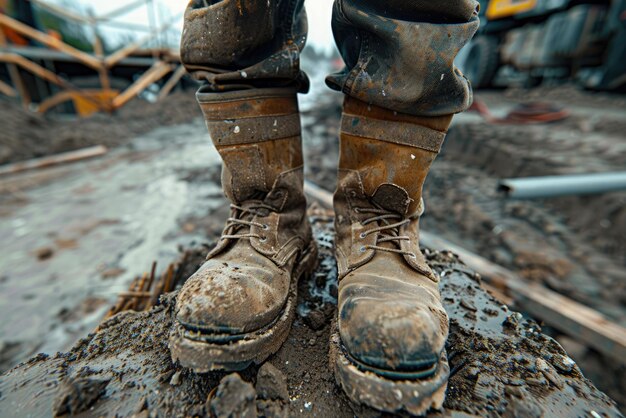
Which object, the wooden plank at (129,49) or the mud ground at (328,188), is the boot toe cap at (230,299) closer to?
the mud ground at (328,188)

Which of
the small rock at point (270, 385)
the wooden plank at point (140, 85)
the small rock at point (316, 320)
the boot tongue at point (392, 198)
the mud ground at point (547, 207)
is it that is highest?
the boot tongue at point (392, 198)

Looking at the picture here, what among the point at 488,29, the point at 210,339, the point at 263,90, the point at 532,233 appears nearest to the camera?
the point at 210,339

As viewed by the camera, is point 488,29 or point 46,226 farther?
point 488,29

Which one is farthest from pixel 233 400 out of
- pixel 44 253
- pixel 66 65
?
pixel 66 65

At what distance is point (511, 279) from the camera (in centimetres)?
176

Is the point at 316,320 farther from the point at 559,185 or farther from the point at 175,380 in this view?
the point at 559,185

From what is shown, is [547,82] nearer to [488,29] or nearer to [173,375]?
[488,29]

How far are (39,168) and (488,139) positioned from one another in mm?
5856

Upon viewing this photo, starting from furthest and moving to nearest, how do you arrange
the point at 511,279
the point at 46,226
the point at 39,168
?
the point at 39,168 → the point at 46,226 → the point at 511,279

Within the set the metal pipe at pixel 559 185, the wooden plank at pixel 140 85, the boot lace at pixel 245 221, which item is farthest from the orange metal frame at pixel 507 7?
the wooden plank at pixel 140 85

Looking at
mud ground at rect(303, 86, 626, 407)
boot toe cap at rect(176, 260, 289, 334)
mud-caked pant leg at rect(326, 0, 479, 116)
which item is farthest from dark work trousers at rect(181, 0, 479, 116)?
mud ground at rect(303, 86, 626, 407)

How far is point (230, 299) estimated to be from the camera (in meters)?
0.77

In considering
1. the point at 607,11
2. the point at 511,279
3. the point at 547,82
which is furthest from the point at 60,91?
the point at 547,82

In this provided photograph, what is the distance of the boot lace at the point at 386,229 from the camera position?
969mm
